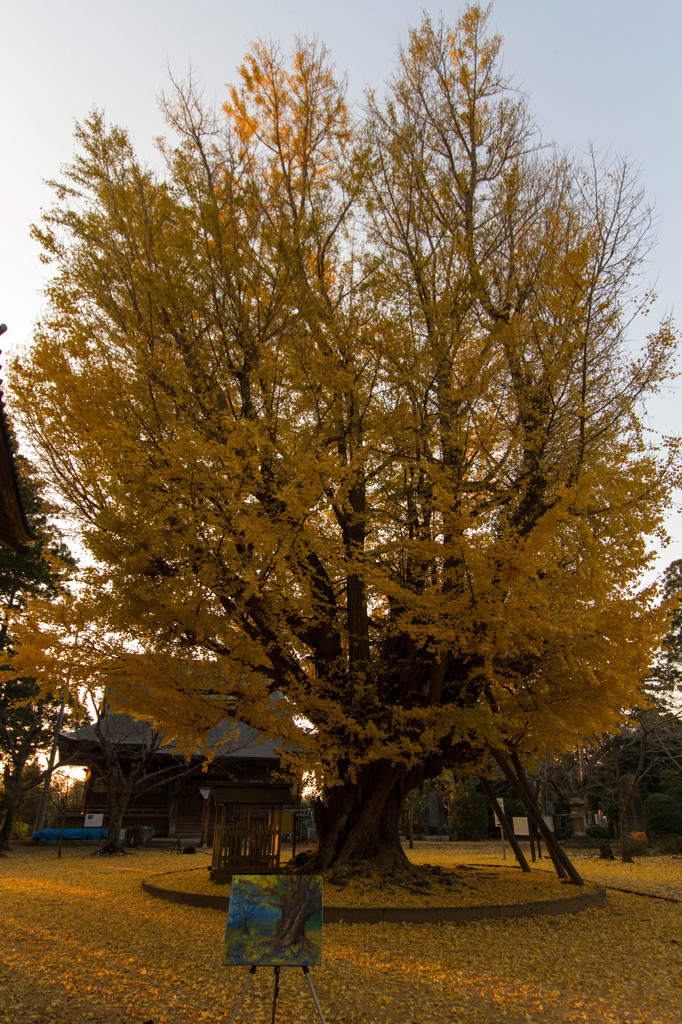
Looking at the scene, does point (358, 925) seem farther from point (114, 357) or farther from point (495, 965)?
point (114, 357)

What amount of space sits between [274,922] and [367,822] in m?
5.87

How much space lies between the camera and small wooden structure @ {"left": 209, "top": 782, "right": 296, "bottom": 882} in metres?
9.89

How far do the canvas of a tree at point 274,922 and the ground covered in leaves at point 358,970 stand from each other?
3.22 ft

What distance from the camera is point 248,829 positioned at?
396 inches

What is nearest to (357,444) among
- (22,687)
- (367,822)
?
(367,822)

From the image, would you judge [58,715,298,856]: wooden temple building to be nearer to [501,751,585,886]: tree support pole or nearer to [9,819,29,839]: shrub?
[9,819,29,839]: shrub

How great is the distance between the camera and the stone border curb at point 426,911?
7.36 metres

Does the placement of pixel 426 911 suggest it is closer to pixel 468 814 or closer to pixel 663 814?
pixel 468 814

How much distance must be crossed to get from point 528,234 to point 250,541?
761 centimetres

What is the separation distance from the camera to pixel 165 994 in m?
4.78

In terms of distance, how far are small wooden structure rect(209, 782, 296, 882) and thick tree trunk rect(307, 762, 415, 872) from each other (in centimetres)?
76

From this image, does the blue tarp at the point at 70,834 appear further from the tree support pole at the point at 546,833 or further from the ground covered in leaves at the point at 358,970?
the tree support pole at the point at 546,833

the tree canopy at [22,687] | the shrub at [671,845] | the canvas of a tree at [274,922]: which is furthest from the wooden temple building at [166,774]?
the canvas of a tree at [274,922]

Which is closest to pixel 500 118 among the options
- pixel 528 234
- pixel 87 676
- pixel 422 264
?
pixel 528 234
